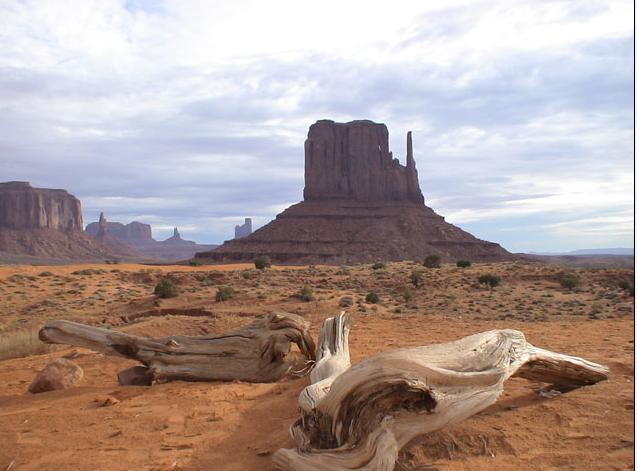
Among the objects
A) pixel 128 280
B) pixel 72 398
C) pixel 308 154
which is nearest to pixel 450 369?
pixel 72 398

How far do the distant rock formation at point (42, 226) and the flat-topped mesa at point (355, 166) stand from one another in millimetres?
54223

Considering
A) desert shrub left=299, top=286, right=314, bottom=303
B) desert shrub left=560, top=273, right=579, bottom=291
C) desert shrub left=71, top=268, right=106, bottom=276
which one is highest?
desert shrub left=71, top=268, right=106, bottom=276

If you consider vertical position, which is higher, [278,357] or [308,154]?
[308,154]

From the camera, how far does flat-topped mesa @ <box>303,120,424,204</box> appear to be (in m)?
104

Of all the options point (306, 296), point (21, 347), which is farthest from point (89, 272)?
point (21, 347)

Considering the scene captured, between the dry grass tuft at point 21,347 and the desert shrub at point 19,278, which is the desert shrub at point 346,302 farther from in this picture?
the desert shrub at point 19,278

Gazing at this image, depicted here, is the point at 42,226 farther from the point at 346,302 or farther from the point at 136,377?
the point at 136,377

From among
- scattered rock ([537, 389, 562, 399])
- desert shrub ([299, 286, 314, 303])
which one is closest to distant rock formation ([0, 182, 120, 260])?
desert shrub ([299, 286, 314, 303])

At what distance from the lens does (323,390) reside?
5000 millimetres

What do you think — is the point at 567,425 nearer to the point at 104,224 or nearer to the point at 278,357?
the point at 278,357

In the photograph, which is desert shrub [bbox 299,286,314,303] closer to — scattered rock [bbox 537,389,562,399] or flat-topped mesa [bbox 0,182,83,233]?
scattered rock [bbox 537,389,562,399]

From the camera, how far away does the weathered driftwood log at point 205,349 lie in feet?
24.8

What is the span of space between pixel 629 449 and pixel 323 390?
2.71 meters

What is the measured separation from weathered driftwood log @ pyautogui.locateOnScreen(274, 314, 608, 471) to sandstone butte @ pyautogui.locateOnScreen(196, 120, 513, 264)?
64.8 meters
